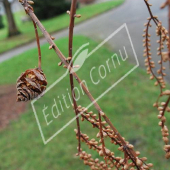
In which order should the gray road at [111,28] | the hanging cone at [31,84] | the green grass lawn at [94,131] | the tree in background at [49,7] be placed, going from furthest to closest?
the tree in background at [49,7]
the gray road at [111,28]
the green grass lawn at [94,131]
the hanging cone at [31,84]

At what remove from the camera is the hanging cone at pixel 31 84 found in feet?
1.07

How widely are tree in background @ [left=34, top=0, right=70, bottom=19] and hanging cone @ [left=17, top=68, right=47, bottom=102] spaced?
781cm

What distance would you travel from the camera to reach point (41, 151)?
78.5 inches

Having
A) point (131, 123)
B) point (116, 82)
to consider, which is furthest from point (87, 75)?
point (131, 123)

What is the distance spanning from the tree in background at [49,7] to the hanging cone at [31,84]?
25.6 ft

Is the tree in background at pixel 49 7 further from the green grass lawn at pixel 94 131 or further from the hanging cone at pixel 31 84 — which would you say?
the hanging cone at pixel 31 84

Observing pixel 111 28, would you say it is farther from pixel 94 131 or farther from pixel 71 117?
pixel 94 131

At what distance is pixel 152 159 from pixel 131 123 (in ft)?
1.43

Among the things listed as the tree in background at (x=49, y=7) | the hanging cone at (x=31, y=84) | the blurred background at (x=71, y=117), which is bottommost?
the tree in background at (x=49, y=7)

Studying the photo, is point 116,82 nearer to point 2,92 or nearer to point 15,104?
point 15,104

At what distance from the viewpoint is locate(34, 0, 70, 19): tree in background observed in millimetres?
7812

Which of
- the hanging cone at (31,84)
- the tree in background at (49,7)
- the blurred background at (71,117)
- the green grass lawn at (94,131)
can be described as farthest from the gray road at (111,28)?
the hanging cone at (31,84)

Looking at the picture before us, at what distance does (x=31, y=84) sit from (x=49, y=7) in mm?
8096

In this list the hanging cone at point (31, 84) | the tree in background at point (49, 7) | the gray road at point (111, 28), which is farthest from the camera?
the tree in background at point (49, 7)
